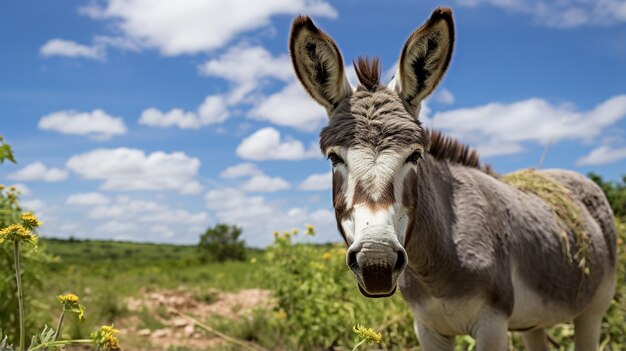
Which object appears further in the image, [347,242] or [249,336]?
[249,336]

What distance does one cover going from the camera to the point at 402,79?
8.73 ft

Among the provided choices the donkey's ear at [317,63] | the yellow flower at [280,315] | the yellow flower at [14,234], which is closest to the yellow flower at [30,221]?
the yellow flower at [14,234]

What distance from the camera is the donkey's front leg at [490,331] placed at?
2951 mm

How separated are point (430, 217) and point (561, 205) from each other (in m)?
1.78

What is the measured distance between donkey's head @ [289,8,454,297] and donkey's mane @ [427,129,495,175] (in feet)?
2.58

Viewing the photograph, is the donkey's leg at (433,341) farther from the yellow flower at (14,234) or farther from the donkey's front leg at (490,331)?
the yellow flower at (14,234)

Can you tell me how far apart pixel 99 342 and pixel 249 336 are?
673cm

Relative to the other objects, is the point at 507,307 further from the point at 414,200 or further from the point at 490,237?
the point at 414,200

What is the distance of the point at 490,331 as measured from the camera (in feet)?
9.73

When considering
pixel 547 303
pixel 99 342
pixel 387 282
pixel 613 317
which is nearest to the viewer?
pixel 99 342

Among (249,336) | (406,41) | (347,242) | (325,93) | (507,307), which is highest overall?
(406,41)

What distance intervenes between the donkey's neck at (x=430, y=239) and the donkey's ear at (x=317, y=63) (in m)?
0.60

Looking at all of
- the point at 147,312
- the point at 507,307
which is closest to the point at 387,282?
the point at 507,307

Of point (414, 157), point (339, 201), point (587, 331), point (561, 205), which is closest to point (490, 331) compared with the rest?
point (414, 157)
